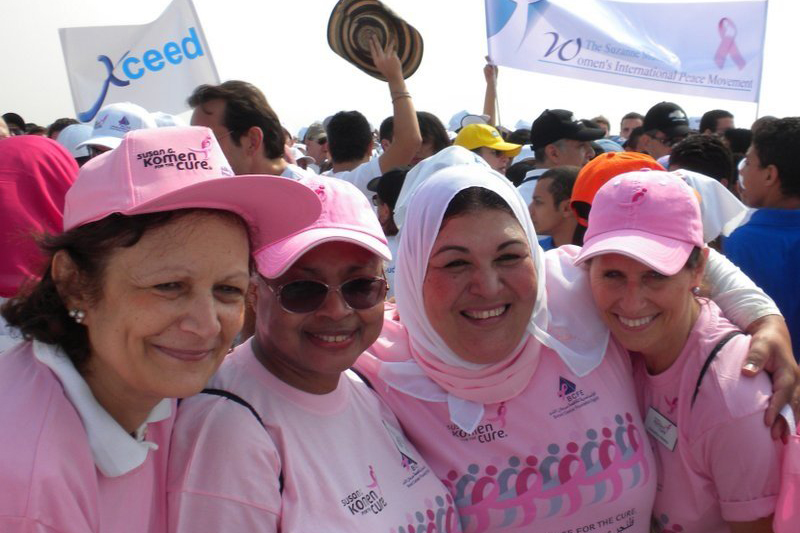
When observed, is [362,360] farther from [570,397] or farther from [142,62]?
[142,62]

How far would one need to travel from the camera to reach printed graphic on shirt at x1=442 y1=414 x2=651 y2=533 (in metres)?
2.20

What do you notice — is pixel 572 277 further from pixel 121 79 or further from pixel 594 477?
pixel 121 79

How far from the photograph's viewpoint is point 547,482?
7.34 ft

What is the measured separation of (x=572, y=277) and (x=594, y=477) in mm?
720

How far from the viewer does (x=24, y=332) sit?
64.4 inches

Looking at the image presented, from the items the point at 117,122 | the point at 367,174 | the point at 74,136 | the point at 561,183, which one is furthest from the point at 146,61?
the point at 561,183

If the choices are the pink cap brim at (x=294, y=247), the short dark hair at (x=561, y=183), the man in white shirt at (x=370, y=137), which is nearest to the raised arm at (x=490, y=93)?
the man in white shirt at (x=370, y=137)

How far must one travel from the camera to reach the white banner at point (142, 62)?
660 centimetres

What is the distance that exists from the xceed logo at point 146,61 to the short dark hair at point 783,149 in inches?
189

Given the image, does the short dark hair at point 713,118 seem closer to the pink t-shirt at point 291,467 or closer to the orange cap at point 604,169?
the orange cap at point 604,169

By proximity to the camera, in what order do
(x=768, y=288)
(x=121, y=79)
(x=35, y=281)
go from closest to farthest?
(x=35, y=281) → (x=768, y=288) → (x=121, y=79)

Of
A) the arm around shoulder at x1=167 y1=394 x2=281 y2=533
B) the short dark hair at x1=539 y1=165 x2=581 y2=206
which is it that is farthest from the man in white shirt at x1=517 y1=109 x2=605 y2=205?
the arm around shoulder at x1=167 y1=394 x2=281 y2=533

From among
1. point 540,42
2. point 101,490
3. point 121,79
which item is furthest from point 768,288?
point 540,42

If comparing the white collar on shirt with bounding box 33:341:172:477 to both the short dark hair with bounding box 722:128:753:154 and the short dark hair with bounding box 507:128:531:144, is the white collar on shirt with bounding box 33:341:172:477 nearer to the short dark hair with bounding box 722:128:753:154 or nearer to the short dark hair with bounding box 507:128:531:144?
the short dark hair with bounding box 722:128:753:154
